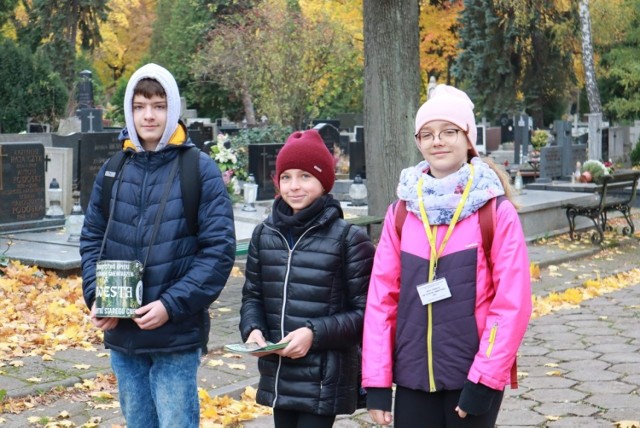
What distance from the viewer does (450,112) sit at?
12.1 feet

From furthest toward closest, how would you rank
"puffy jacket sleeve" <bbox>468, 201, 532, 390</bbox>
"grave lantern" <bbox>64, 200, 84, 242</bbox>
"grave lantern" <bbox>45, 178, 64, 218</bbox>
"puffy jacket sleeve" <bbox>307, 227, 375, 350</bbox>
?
"grave lantern" <bbox>45, 178, 64, 218</bbox> < "grave lantern" <bbox>64, 200, 84, 242</bbox> < "puffy jacket sleeve" <bbox>307, 227, 375, 350</bbox> < "puffy jacket sleeve" <bbox>468, 201, 532, 390</bbox>

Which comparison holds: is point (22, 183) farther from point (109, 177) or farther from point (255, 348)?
point (255, 348)

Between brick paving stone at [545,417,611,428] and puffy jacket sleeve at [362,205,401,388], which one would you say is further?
brick paving stone at [545,417,611,428]

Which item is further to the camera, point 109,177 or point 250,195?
point 250,195

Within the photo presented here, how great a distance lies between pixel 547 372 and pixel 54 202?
7.78 m

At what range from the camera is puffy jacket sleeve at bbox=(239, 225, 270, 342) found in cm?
394

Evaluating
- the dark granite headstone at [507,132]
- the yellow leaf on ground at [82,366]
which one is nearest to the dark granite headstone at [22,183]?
the yellow leaf on ground at [82,366]

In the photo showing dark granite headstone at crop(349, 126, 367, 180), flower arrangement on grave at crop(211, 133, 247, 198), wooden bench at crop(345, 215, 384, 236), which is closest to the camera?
wooden bench at crop(345, 215, 384, 236)

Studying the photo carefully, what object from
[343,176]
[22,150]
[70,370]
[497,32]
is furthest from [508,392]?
[497,32]

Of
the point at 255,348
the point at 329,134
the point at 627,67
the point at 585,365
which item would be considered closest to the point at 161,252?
the point at 255,348

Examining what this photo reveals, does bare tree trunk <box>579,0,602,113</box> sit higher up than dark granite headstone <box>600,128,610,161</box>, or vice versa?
bare tree trunk <box>579,0,602,113</box>

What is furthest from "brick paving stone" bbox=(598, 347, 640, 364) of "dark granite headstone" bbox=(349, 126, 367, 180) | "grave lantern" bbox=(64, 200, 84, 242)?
"dark granite headstone" bbox=(349, 126, 367, 180)

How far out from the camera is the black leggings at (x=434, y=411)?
11.6 ft

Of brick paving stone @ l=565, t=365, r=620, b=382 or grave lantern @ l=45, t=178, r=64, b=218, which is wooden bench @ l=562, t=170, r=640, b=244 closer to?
grave lantern @ l=45, t=178, r=64, b=218
